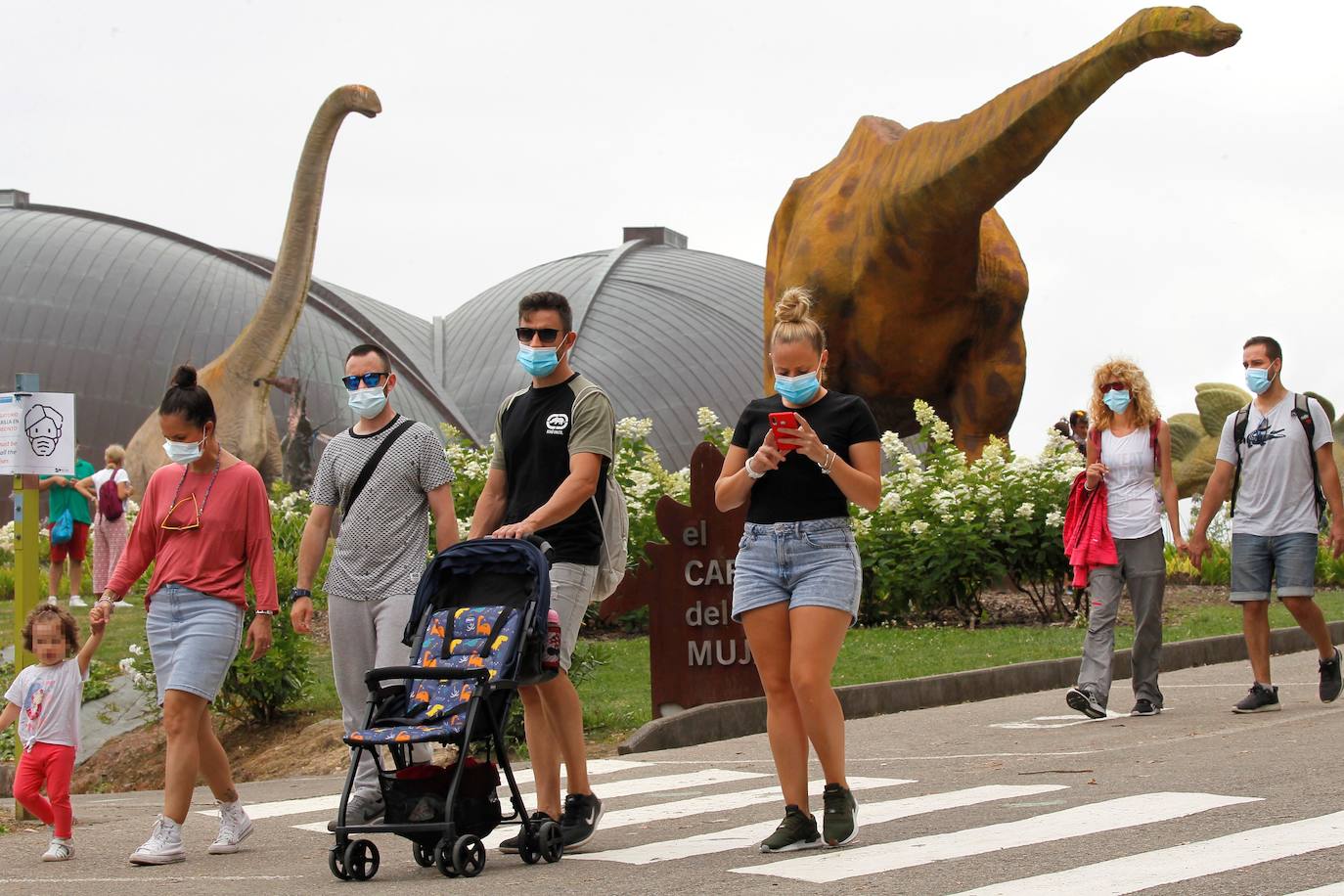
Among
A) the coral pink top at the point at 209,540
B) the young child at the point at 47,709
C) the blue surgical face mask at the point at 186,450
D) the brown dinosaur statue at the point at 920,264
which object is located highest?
the brown dinosaur statue at the point at 920,264

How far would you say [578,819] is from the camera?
6949mm

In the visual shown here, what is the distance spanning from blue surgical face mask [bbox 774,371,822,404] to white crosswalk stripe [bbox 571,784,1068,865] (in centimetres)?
163

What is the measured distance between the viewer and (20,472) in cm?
926

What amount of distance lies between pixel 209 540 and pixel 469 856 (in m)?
1.82

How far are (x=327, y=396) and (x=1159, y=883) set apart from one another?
4357 centimetres

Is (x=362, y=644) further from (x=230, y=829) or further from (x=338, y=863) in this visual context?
(x=338, y=863)

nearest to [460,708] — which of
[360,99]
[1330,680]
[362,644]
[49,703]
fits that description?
[362,644]

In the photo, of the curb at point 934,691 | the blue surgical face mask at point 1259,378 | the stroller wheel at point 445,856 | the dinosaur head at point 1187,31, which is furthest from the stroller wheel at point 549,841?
the dinosaur head at point 1187,31

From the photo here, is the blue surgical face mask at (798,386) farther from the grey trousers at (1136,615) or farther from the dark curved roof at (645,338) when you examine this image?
the dark curved roof at (645,338)

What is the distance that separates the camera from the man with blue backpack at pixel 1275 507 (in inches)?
403

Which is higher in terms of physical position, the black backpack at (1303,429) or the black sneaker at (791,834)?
the black backpack at (1303,429)

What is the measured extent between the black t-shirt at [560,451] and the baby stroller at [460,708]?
0.20m

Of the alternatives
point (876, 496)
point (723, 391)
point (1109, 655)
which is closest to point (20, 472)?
point (876, 496)

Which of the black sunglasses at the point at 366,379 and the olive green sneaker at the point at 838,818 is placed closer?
the olive green sneaker at the point at 838,818
